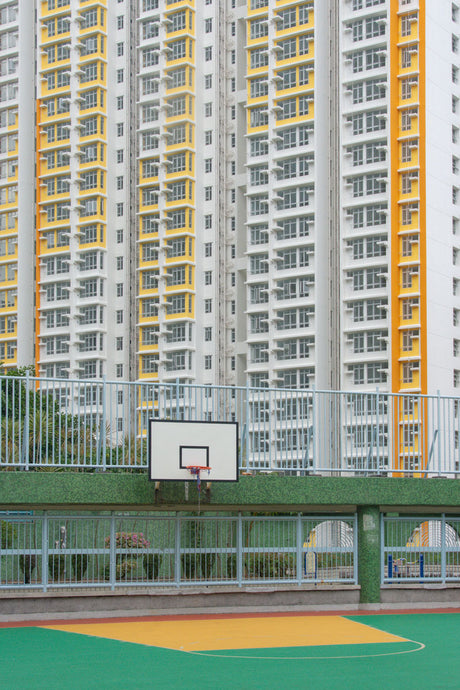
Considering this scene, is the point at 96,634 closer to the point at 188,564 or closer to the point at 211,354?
the point at 188,564

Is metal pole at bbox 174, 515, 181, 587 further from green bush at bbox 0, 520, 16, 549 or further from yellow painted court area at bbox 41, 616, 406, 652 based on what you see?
green bush at bbox 0, 520, 16, 549

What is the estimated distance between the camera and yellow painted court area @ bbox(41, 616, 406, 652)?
Result: 20.3 meters

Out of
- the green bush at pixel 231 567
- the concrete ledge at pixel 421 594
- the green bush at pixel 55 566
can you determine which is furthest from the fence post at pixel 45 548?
the concrete ledge at pixel 421 594

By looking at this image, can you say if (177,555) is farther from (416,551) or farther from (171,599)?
(416,551)

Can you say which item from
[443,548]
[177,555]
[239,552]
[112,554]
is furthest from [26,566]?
[443,548]

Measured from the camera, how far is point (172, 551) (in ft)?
82.7

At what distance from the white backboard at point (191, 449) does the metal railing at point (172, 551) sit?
139 centimetres

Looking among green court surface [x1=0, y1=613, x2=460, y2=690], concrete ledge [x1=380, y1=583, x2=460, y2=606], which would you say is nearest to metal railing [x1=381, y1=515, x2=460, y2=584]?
concrete ledge [x1=380, y1=583, x2=460, y2=606]

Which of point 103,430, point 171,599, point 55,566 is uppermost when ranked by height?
point 103,430

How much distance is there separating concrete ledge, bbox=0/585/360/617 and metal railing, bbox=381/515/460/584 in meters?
1.26

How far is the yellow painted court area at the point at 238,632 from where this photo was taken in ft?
66.6

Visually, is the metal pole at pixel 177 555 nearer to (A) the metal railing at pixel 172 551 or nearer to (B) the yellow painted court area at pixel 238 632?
(A) the metal railing at pixel 172 551

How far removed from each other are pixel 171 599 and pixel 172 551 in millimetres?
1134

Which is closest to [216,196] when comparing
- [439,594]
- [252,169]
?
[252,169]
